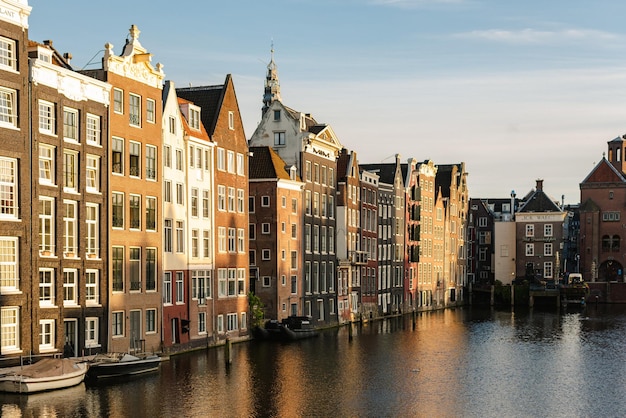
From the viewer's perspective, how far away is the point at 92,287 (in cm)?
6069

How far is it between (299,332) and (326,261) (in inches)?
668

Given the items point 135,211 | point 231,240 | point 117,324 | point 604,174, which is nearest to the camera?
point 117,324

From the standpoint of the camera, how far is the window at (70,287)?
5788 centimetres

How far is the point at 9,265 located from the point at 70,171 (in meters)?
8.12

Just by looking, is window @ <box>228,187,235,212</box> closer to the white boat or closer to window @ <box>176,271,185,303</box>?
window @ <box>176,271,185,303</box>

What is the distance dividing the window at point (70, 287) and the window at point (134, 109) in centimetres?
1224

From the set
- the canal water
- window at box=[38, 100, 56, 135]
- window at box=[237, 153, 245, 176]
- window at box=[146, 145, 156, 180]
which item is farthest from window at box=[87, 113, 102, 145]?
window at box=[237, 153, 245, 176]

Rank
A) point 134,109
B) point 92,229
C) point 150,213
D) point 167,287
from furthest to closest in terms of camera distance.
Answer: point 167,287, point 150,213, point 134,109, point 92,229

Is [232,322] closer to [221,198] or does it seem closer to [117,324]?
[221,198]

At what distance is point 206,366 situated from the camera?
6431cm

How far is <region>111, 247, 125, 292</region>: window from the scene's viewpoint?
62.6m

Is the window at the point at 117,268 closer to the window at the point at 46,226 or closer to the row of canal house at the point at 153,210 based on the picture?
the row of canal house at the point at 153,210

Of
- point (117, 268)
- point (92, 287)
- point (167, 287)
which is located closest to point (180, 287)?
point (167, 287)

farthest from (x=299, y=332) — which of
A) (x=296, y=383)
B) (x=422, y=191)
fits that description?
(x=422, y=191)
